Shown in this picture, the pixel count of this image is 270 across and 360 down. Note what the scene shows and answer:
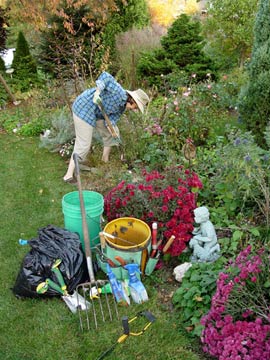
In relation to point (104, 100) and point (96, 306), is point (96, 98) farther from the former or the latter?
point (96, 306)

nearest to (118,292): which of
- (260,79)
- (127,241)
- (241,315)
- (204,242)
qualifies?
(127,241)

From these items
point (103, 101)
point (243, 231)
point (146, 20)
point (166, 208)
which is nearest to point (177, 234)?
point (166, 208)

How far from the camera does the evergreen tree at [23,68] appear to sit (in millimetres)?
9289

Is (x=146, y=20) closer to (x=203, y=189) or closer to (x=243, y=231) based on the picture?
(x=203, y=189)

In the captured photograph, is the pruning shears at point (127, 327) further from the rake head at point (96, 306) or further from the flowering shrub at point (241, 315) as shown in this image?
the flowering shrub at point (241, 315)

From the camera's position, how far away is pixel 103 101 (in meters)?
4.81

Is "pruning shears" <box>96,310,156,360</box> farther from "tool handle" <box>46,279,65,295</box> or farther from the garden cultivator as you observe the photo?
"tool handle" <box>46,279,65,295</box>

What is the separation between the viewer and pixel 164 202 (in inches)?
138

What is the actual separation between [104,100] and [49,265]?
2421mm

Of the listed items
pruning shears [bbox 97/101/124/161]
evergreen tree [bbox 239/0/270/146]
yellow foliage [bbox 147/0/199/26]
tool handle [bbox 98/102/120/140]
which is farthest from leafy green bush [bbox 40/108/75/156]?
yellow foliage [bbox 147/0/199/26]

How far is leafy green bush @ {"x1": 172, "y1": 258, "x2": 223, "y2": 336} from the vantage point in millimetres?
2830

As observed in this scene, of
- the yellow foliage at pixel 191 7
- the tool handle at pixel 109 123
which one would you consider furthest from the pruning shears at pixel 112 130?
the yellow foliage at pixel 191 7

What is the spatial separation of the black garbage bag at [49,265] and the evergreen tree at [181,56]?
16.9 feet

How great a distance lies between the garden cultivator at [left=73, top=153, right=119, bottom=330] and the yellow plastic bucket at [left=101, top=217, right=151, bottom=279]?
0.57ft
